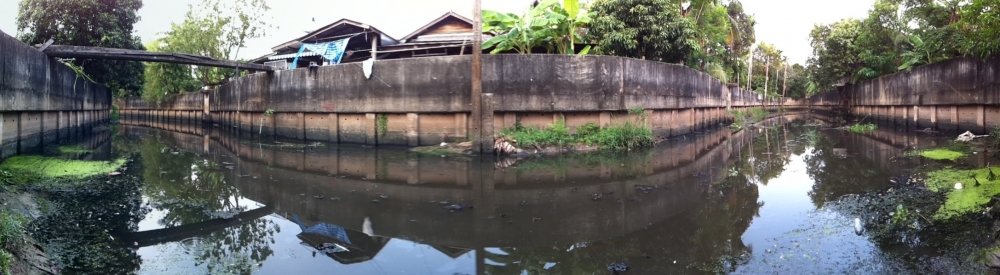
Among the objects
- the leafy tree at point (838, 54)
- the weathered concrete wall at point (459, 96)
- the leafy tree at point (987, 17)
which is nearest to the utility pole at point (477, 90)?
the weathered concrete wall at point (459, 96)

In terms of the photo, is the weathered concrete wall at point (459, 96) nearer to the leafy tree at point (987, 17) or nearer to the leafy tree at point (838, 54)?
the leafy tree at point (987, 17)

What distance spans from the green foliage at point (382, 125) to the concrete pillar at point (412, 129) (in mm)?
768

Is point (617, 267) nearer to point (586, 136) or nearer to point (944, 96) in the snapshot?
point (586, 136)

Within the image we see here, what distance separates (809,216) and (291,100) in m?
15.8

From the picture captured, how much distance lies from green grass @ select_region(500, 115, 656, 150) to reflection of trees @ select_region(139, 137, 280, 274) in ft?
20.6

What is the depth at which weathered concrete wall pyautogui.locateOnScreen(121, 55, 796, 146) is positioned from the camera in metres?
12.8

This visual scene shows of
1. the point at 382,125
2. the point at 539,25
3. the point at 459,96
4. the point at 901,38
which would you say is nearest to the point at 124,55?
the point at 382,125

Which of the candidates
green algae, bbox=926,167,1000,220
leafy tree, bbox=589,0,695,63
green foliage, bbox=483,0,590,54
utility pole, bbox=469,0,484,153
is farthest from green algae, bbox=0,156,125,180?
leafy tree, bbox=589,0,695,63

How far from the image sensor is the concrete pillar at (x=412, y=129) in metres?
13.5

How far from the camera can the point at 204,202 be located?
22.3 ft

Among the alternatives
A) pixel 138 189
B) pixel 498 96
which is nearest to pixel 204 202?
pixel 138 189

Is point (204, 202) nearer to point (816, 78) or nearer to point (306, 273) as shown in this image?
point (306, 273)

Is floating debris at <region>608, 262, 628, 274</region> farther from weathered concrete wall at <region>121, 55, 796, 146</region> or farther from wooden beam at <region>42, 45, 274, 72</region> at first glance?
wooden beam at <region>42, 45, 274, 72</region>

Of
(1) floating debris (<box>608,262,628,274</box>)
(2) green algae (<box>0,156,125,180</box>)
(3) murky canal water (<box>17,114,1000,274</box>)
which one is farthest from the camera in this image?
(2) green algae (<box>0,156,125,180</box>)
